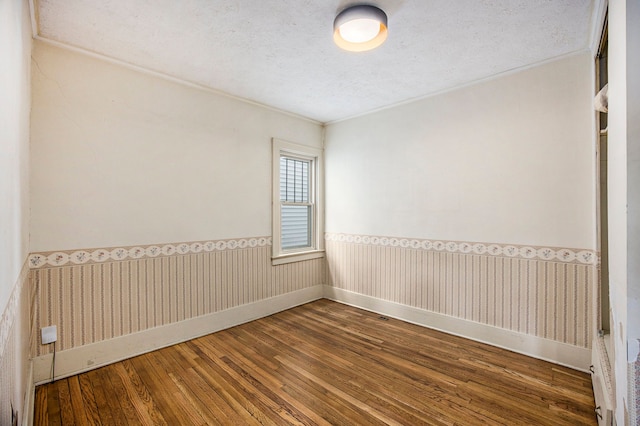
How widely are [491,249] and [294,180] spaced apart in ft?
8.24

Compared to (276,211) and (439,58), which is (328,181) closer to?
(276,211)

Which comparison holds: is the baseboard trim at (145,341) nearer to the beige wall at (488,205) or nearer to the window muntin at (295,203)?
the window muntin at (295,203)

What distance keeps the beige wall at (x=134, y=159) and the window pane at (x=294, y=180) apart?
1.41ft

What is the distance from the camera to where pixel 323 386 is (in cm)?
217

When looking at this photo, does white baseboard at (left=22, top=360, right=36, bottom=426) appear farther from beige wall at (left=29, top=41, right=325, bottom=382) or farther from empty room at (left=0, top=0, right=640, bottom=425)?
beige wall at (left=29, top=41, right=325, bottom=382)

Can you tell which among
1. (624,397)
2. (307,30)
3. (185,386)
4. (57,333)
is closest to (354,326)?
(185,386)

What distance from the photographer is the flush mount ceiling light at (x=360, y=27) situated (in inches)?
72.2

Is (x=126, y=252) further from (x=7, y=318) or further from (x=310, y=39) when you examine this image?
(x=310, y=39)

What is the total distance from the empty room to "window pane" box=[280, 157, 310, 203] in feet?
0.90

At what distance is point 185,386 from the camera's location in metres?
2.16

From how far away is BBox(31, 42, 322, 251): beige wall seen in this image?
224 cm

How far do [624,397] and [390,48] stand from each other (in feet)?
7.92

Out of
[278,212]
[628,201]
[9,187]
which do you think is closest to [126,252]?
[9,187]

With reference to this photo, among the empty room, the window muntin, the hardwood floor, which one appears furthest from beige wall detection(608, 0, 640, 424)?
the window muntin
